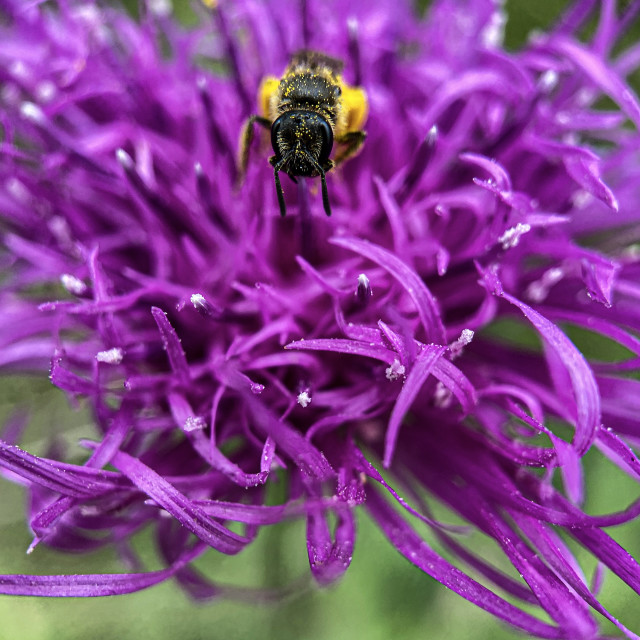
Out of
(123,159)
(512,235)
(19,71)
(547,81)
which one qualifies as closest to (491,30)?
(547,81)

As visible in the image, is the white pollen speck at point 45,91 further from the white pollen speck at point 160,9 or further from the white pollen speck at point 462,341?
the white pollen speck at point 462,341

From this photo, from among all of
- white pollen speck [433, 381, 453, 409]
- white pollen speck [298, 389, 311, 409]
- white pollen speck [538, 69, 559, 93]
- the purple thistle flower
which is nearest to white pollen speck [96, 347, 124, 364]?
the purple thistle flower

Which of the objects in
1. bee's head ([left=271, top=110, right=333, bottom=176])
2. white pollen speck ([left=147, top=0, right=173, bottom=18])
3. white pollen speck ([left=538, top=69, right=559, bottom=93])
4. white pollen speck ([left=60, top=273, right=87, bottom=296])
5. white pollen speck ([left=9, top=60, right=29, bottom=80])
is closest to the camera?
bee's head ([left=271, top=110, right=333, bottom=176])

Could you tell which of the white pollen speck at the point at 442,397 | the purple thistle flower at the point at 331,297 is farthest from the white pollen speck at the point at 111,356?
the white pollen speck at the point at 442,397

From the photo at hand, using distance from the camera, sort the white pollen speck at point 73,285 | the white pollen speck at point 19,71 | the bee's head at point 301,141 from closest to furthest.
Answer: the bee's head at point 301,141
the white pollen speck at point 73,285
the white pollen speck at point 19,71

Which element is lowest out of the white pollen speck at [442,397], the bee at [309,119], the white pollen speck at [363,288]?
the white pollen speck at [442,397]

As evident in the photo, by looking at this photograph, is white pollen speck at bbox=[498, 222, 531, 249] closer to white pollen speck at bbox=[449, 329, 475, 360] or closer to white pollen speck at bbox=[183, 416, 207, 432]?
white pollen speck at bbox=[449, 329, 475, 360]

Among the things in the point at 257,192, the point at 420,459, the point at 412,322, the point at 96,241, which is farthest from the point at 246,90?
the point at 420,459
